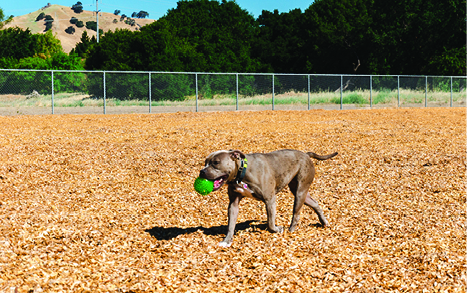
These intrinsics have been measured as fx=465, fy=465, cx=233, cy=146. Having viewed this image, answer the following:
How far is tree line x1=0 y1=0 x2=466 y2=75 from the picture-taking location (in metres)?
30.0

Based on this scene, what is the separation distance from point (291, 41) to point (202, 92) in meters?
24.3

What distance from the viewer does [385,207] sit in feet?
17.9

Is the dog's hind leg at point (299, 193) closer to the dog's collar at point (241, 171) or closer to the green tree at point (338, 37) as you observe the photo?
the dog's collar at point (241, 171)

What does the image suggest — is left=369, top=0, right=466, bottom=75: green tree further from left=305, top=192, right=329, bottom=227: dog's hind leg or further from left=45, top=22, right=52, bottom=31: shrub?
left=45, top=22, right=52, bottom=31: shrub

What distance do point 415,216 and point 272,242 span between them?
6.18 ft

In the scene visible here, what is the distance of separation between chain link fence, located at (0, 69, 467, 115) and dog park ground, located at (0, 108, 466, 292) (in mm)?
10029

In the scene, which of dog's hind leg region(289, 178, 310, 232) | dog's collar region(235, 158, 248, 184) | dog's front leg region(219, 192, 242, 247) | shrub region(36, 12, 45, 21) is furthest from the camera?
shrub region(36, 12, 45, 21)

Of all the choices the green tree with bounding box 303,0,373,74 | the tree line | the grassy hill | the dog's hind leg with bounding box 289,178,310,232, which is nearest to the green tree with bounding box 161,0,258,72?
the tree line

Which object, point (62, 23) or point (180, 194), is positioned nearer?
point (180, 194)

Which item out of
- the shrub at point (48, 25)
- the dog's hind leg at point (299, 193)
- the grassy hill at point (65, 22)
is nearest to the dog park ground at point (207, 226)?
the dog's hind leg at point (299, 193)

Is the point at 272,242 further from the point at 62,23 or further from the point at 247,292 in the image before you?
the point at 62,23

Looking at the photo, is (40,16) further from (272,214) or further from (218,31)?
(272,214)

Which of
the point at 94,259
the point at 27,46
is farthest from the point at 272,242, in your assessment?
the point at 27,46

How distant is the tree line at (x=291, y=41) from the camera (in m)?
30.0
